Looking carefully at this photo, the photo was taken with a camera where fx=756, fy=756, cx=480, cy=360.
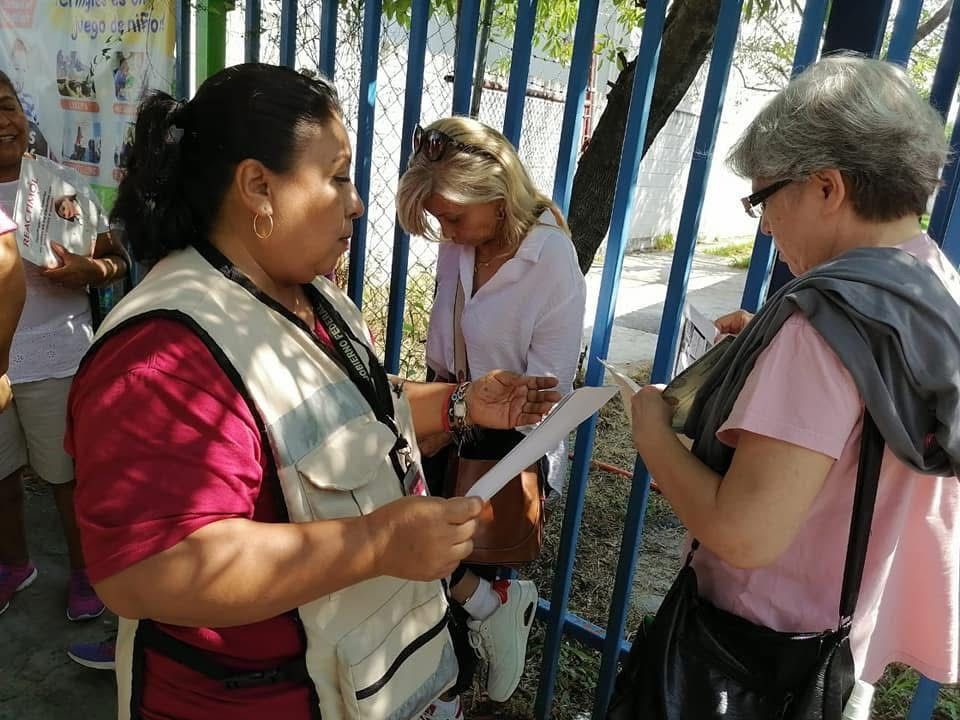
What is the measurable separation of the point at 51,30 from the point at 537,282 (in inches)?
106

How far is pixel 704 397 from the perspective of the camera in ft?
4.65

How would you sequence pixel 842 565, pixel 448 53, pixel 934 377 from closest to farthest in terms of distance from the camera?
pixel 934 377, pixel 842 565, pixel 448 53

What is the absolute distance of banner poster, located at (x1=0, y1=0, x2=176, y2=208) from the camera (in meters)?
3.03

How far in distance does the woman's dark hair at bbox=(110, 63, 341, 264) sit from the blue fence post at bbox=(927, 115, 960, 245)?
1.36 metres

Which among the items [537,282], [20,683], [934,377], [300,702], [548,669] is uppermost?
[934,377]

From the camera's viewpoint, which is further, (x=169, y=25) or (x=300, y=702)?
(x=169, y=25)

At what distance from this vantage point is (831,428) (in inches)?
46.4

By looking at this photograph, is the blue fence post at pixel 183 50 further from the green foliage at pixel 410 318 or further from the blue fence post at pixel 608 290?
the green foliage at pixel 410 318

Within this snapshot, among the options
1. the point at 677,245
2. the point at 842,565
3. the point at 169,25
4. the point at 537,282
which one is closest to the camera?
the point at 842,565

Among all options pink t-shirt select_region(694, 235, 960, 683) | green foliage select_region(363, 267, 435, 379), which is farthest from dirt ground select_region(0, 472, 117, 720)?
green foliage select_region(363, 267, 435, 379)

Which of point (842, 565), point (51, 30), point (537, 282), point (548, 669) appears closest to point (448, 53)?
point (51, 30)

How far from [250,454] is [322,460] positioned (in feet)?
0.49

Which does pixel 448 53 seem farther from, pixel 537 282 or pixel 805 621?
pixel 805 621

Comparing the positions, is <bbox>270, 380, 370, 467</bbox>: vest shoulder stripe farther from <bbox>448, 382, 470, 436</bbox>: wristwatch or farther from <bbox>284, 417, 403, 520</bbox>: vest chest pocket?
<bbox>448, 382, 470, 436</bbox>: wristwatch
